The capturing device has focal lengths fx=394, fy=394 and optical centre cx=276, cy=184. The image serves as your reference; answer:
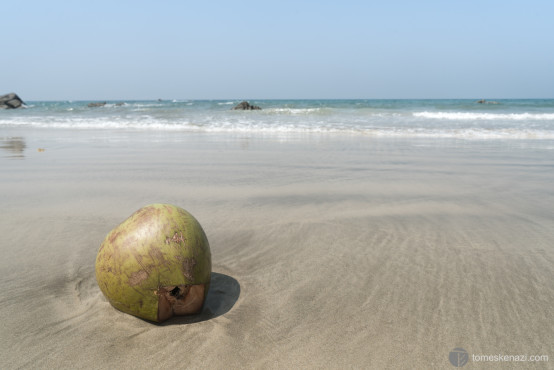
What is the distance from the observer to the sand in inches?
76.2

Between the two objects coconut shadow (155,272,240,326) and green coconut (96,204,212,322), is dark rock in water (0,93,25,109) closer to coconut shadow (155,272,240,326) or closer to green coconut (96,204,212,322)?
coconut shadow (155,272,240,326)

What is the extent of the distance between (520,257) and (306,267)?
160 centimetres

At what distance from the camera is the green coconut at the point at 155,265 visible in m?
Answer: 1.95

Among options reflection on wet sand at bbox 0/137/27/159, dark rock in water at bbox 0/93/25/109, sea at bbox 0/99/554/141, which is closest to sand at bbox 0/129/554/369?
reflection on wet sand at bbox 0/137/27/159

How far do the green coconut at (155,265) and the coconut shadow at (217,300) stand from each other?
0.17ft

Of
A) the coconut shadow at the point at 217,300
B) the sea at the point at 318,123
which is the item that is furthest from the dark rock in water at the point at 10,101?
the coconut shadow at the point at 217,300

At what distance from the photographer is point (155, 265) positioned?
1936mm

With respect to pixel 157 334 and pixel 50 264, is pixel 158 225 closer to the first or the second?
pixel 157 334

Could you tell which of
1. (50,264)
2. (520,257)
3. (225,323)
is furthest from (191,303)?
(520,257)

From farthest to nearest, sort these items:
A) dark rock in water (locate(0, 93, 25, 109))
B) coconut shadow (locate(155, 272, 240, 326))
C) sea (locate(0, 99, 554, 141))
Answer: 1. dark rock in water (locate(0, 93, 25, 109))
2. sea (locate(0, 99, 554, 141))
3. coconut shadow (locate(155, 272, 240, 326))

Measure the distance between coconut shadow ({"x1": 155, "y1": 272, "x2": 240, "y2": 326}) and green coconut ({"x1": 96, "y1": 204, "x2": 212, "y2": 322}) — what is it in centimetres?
5

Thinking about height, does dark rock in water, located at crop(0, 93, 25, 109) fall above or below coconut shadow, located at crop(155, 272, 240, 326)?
above

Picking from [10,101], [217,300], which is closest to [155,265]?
[217,300]

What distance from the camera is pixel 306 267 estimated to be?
279 centimetres
